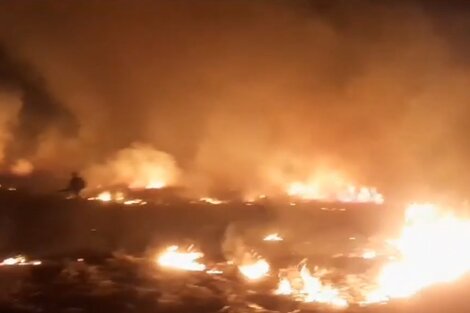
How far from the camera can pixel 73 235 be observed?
20609mm

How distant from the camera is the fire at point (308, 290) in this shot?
597 inches

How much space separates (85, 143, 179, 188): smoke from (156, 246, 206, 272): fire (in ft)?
37.9

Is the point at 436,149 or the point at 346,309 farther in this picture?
the point at 436,149

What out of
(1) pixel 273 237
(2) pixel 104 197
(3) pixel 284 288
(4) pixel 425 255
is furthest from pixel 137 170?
(3) pixel 284 288

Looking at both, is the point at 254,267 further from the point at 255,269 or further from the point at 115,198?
the point at 115,198

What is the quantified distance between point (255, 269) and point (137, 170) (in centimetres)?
1495

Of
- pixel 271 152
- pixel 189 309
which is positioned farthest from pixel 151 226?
pixel 271 152

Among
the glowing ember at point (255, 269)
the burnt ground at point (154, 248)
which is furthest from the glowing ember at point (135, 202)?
the glowing ember at point (255, 269)

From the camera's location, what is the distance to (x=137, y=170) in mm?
31688

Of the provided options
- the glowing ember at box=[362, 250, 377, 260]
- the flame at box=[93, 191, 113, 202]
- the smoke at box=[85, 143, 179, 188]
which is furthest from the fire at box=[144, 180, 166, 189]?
the glowing ember at box=[362, 250, 377, 260]

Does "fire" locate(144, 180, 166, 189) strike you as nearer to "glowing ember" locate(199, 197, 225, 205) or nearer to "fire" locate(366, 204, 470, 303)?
"glowing ember" locate(199, 197, 225, 205)

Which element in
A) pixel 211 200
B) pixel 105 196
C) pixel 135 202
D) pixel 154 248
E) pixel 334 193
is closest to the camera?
pixel 154 248

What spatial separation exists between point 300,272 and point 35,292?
571 cm

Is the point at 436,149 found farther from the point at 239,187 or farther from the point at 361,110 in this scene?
the point at 239,187
